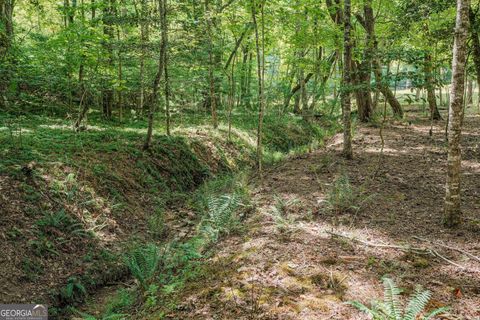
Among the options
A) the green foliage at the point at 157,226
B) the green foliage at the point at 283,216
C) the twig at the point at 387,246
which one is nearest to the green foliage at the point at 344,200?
the green foliage at the point at 283,216

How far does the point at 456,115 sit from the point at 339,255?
2545 mm

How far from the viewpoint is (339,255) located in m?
4.56

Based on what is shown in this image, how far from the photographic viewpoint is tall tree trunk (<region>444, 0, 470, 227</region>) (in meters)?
4.74

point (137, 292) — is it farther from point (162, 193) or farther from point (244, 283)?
point (162, 193)

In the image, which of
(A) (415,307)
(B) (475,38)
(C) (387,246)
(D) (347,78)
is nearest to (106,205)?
(C) (387,246)

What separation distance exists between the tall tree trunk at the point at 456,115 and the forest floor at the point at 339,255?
14.3 inches

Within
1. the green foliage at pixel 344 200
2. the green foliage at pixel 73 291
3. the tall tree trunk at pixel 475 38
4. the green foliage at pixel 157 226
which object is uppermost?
the tall tree trunk at pixel 475 38

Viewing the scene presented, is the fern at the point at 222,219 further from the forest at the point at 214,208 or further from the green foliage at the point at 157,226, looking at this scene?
the green foliage at the point at 157,226

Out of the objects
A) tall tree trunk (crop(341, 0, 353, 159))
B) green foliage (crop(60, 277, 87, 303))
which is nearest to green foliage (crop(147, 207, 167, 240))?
green foliage (crop(60, 277, 87, 303))

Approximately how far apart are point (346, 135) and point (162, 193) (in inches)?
207

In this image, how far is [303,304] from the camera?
3578mm

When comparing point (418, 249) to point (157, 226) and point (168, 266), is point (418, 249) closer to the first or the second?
point (168, 266)

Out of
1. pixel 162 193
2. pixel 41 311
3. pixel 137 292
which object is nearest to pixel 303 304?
pixel 137 292

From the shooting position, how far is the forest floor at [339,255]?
11.9 ft
